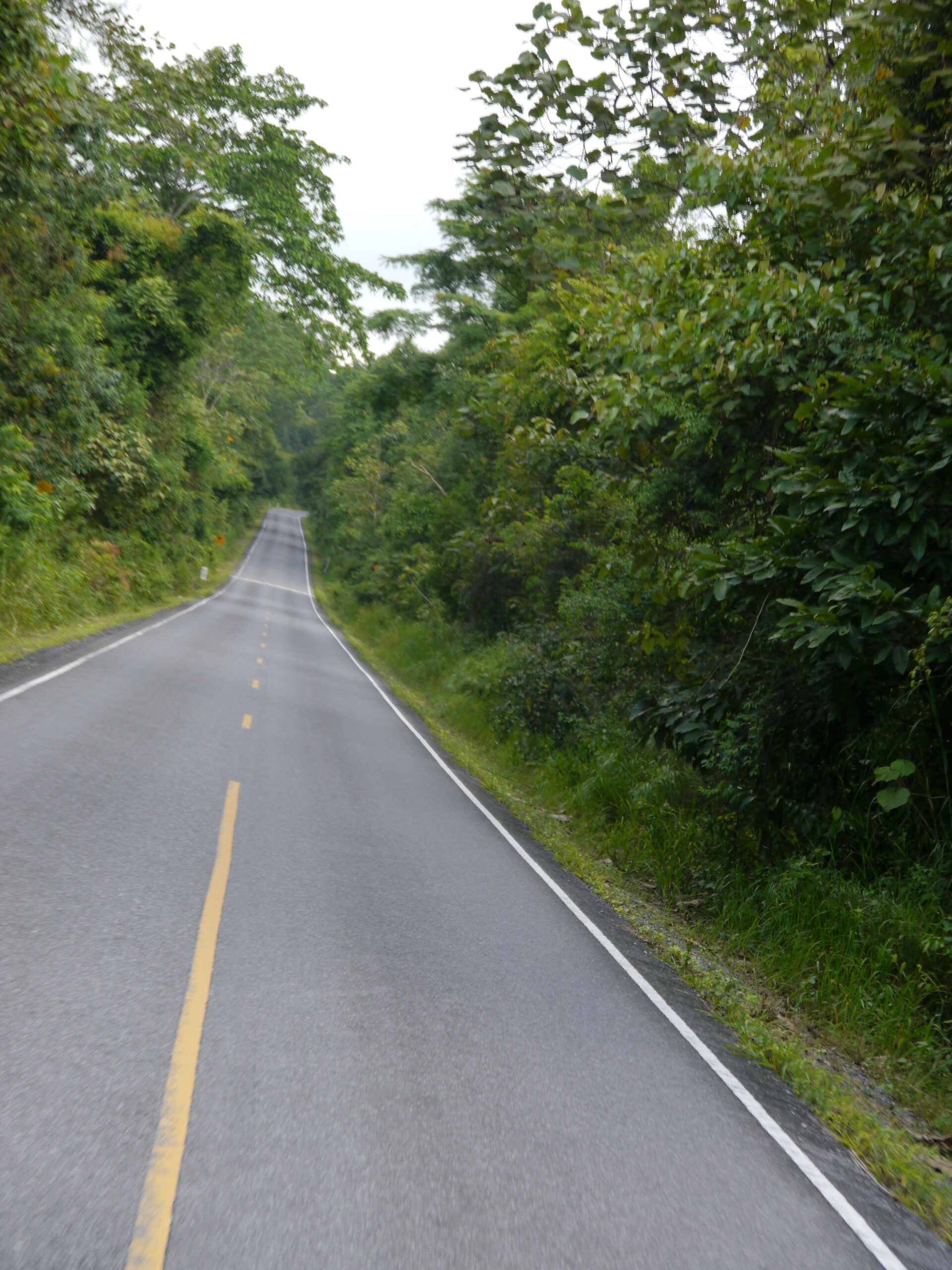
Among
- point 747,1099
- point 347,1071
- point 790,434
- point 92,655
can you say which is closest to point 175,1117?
point 347,1071

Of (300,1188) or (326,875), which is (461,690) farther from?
(300,1188)

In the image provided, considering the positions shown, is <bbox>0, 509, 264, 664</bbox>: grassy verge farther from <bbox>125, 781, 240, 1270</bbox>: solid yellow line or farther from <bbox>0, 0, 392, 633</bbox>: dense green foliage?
<bbox>125, 781, 240, 1270</bbox>: solid yellow line

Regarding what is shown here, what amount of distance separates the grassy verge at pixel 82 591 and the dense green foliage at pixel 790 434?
30.6ft

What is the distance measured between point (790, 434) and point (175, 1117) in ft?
24.5

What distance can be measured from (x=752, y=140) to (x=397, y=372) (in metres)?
16.5

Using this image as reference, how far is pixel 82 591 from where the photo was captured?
21156mm

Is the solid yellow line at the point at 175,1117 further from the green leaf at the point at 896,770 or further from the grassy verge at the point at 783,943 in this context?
the green leaf at the point at 896,770

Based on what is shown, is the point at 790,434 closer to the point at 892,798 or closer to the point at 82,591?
the point at 892,798

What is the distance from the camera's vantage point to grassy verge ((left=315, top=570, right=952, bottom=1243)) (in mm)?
5047

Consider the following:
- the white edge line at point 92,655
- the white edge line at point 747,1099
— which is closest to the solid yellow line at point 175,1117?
the white edge line at point 747,1099

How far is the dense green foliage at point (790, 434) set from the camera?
21.0 feet

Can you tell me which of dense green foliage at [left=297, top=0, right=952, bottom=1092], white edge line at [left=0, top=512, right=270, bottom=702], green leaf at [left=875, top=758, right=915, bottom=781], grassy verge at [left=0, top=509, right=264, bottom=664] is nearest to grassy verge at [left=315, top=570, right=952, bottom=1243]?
dense green foliage at [left=297, top=0, right=952, bottom=1092]

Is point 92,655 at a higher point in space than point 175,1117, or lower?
lower

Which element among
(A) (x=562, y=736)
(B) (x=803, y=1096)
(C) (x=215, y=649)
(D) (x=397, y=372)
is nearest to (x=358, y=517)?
(D) (x=397, y=372)
